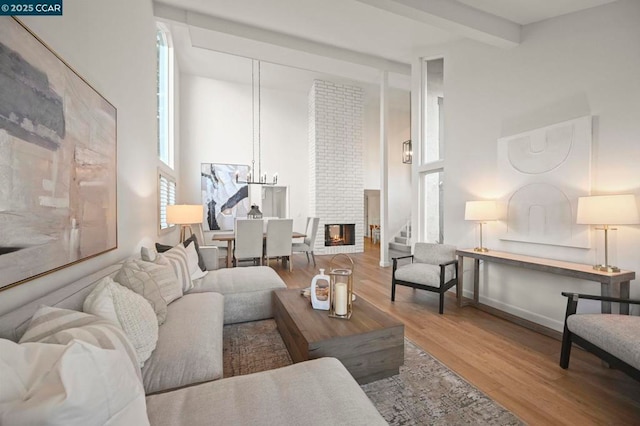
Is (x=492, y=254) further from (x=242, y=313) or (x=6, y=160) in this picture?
(x=6, y=160)

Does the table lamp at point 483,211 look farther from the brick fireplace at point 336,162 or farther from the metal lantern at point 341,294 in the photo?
the brick fireplace at point 336,162

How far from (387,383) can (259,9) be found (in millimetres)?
4348

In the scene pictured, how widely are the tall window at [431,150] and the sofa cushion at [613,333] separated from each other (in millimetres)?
2414

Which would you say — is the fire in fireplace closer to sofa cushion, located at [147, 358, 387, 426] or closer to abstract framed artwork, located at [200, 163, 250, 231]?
abstract framed artwork, located at [200, 163, 250, 231]

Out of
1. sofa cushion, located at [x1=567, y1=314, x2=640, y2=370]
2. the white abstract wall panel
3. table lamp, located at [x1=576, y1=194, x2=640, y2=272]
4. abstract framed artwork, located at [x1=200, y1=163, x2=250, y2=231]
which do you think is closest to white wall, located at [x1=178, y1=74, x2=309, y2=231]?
abstract framed artwork, located at [x1=200, y1=163, x2=250, y2=231]

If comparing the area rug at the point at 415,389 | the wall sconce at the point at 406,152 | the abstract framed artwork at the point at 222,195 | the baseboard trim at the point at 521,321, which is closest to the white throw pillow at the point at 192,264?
the area rug at the point at 415,389

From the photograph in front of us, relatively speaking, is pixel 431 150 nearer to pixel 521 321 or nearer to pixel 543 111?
pixel 543 111

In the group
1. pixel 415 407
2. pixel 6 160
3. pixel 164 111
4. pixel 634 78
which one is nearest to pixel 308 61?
pixel 164 111

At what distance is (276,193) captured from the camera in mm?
7195

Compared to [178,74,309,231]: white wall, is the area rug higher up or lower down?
lower down

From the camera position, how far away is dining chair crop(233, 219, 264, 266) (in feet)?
15.0

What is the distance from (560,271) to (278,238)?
149 inches

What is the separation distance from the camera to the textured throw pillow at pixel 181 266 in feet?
7.79

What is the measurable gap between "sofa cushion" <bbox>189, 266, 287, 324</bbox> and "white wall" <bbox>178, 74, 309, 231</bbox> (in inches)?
163
